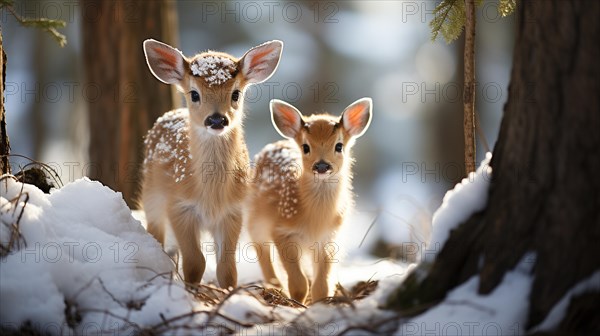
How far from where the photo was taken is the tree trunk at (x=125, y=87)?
8.36 m

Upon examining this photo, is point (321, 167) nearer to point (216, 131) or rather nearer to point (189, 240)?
point (216, 131)

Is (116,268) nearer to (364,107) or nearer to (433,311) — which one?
(433,311)

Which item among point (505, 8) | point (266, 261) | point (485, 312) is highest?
point (505, 8)

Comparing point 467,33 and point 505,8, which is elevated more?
point 505,8

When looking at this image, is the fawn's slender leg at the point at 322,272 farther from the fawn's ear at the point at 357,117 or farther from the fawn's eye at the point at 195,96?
the fawn's eye at the point at 195,96

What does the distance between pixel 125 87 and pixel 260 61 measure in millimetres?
2923

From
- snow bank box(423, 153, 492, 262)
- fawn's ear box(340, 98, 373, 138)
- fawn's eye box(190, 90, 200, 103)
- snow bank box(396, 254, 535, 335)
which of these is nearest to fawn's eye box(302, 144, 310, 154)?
fawn's ear box(340, 98, 373, 138)

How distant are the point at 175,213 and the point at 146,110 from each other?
302 centimetres

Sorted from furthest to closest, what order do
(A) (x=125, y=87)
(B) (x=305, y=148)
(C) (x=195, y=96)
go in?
(A) (x=125, y=87) → (B) (x=305, y=148) → (C) (x=195, y=96)

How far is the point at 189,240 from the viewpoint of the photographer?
18.2 ft

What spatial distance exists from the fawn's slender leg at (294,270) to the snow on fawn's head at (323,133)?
1.95 ft

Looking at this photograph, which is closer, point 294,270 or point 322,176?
point 294,270

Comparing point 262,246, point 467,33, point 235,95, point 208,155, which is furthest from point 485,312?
point 262,246

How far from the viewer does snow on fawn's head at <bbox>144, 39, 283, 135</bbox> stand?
557cm
